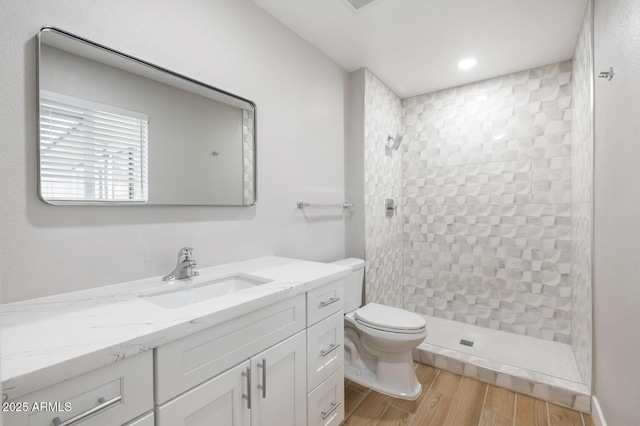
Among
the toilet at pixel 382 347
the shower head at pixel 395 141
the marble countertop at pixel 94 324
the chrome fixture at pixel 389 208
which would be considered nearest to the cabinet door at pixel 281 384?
the marble countertop at pixel 94 324

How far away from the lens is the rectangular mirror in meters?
1.02

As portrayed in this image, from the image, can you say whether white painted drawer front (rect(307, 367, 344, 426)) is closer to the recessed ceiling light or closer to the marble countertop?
the marble countertop

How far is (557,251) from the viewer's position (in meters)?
2.42

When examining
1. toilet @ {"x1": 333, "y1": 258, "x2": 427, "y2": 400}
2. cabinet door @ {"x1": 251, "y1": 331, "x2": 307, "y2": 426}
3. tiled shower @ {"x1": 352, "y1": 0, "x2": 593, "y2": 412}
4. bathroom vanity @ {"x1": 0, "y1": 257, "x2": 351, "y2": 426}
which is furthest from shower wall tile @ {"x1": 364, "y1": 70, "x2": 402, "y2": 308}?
cabinet door @ {"x1": 251, "y1": 331, "x2": 307, "y2": 426}

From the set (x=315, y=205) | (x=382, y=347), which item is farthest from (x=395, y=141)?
(x=382, y=347)

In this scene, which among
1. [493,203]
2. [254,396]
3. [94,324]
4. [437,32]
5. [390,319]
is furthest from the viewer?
[493,203]

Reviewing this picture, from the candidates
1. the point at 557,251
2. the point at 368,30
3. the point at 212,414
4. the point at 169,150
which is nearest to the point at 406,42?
the point at 368,30

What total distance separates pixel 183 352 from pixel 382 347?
1.36 m

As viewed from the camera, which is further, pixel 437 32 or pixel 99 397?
pixel 437 32

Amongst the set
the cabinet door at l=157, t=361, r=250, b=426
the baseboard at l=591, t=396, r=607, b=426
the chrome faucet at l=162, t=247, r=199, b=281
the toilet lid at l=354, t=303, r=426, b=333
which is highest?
the chrome faucet at l=162, t=247, r=199, b=281

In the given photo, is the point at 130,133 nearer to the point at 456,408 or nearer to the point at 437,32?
the point at 437,32

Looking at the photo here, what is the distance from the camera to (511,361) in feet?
6.99

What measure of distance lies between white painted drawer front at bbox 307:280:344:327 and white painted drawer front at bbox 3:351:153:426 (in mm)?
674

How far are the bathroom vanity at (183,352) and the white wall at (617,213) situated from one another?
1.16 m
